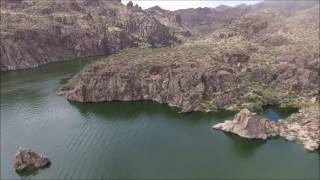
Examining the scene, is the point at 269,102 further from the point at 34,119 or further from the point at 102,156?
the point at 34,119

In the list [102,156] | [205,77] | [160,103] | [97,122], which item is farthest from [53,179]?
[205,77]

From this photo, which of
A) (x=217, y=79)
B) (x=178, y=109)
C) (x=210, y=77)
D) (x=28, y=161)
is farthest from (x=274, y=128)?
(x=28, y=161)

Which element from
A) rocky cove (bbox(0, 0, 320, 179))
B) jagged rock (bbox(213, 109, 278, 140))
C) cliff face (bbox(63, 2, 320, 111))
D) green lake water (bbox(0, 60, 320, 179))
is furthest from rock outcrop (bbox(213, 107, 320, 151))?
cliff face (bbox(63, 2, 320, 111))

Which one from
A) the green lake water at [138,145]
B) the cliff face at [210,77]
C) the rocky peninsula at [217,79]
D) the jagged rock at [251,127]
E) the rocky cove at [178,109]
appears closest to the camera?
the green lake water at [138,145]

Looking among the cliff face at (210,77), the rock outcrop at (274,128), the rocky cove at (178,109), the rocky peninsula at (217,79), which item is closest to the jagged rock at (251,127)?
the rock outcrop at (274,128)

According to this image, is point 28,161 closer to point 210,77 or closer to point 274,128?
point 274,128

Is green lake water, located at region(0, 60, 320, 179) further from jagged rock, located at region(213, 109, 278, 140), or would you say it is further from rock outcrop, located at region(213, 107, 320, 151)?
rock outcrop, located at region(213, 107, 320, 151)

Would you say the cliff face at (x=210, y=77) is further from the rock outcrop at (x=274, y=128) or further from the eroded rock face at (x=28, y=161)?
the eroded rock face at (x=28, y=161)

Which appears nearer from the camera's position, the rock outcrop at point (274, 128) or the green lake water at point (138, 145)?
the green lake water at point (138, 145)

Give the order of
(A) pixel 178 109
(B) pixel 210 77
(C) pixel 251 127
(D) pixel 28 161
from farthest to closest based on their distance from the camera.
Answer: (B) pixel 210 77, (A) pixel 178 109, (C) pixel 251 127, (D) pixel 28 161
